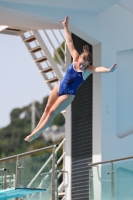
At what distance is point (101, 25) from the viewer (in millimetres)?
15680

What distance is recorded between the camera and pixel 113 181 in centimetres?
1313

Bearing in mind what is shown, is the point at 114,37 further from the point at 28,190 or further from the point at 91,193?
the point at 28,190

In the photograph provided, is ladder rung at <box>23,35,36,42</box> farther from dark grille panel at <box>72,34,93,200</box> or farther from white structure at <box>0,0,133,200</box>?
white structure at <box>0,0,133,200</box>

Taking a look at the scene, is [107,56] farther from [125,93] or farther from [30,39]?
[30,39]

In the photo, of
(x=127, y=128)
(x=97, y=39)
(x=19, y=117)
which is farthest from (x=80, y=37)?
(x=19, y=117)

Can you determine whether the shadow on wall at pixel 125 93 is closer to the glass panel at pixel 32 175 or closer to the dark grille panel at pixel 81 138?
the dark grille panel at pixel 81 138

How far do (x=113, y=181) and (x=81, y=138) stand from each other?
3.22 metres

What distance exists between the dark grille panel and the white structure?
24cm

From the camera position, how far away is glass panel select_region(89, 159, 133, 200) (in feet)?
42.2

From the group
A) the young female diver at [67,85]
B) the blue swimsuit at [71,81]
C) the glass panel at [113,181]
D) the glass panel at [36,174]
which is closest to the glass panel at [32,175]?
the glass panel at [36,174]

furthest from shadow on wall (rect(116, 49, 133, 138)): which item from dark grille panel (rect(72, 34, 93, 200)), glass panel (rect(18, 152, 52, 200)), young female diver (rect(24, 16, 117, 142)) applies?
young female diver (rect(24, 16, 117, 142))

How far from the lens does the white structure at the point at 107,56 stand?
1502cm

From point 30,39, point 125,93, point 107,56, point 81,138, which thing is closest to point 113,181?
point 81,138

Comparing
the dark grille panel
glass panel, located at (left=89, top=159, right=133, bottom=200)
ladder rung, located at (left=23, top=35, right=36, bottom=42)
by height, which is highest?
ladder rung, located at (left=23, top=35, right=36, bottom=42)
